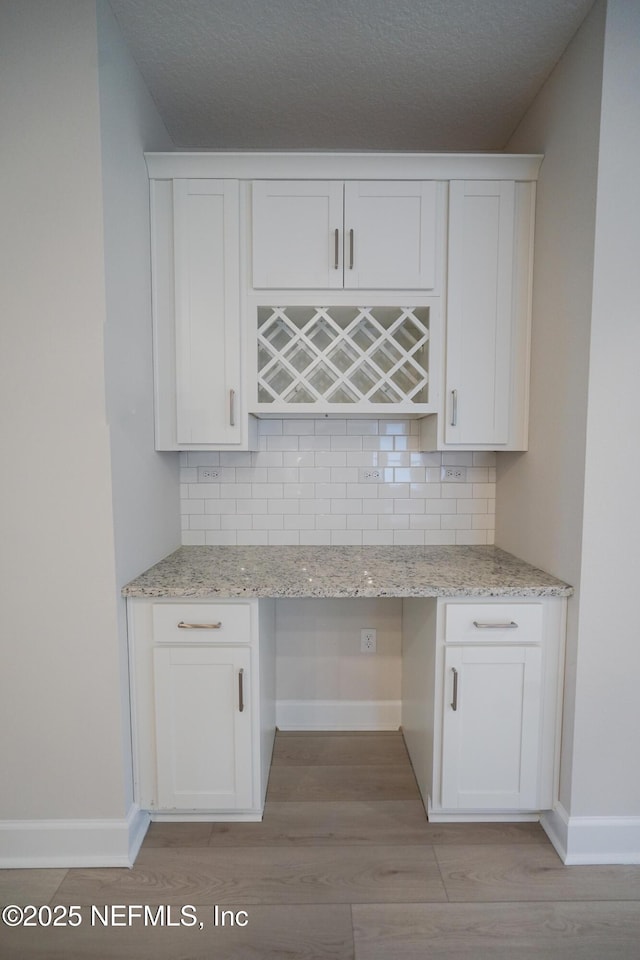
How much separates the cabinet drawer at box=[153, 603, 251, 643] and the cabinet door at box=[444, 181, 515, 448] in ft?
3.58

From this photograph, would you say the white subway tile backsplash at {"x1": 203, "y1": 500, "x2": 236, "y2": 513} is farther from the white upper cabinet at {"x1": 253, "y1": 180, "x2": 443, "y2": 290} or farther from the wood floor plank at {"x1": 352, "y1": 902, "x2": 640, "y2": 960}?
the wood floor plank at {"x1": 352, "y1": 902, "x2": 640, "y2": 960}

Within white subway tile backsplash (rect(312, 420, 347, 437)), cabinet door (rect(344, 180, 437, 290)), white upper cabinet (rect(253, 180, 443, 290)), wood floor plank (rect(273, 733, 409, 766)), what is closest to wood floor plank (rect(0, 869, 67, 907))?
wood floor plank (rect(273, 733, 409, 766))

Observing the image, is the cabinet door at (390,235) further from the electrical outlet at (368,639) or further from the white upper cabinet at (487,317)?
the electrical outlet at (368,639)

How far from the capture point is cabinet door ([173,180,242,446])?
165 centimetres

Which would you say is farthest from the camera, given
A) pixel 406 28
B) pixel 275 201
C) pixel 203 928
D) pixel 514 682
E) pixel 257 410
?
pixel 257 410

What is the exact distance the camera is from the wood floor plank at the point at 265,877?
1326 millimetres

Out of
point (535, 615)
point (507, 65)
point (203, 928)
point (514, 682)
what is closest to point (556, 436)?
point (535, 615)

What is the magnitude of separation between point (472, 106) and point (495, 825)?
2.83 m

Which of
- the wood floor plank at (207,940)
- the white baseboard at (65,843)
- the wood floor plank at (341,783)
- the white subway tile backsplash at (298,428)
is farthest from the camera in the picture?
the white subway tile backsplash at (298,428)

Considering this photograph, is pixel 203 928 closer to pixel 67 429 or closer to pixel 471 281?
pixel 67 429

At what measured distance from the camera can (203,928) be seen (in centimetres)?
124

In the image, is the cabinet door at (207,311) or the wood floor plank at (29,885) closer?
the wood floor plank at (29,885)

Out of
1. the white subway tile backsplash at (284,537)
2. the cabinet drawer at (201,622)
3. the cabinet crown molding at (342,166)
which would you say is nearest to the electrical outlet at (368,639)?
the white subway tile backsplash at (284,537)

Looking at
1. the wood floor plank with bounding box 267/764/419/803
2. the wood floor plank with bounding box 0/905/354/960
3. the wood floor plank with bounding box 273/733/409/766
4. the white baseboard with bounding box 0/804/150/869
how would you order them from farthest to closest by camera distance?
1. the wood floor plank with bounding box 273/733/409/766
2. the wood floor plank with bounding box 267/764/419/803
3. the white baseboard with bounding box 0/804/150/869
4. the wood floor plank with bounding box 0/905/354/960
